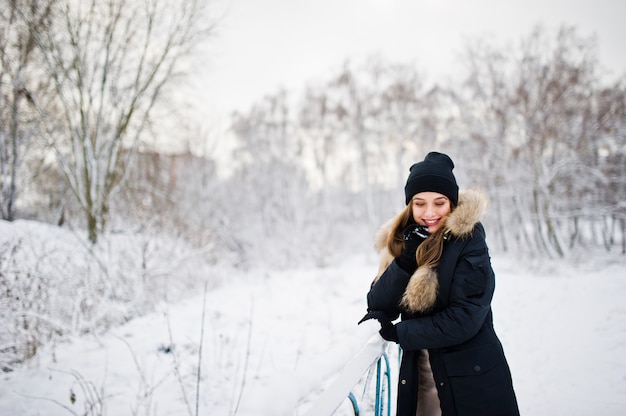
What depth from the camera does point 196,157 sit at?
13.4 metres

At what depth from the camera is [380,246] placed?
1.79 meters

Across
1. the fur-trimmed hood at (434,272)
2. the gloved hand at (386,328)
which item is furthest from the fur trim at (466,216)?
the gloved hand at (386,328)

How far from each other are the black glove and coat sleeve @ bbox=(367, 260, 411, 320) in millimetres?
46

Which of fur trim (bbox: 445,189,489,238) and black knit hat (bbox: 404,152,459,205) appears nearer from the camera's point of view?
fur trim (bbox: 445,189,489,238)

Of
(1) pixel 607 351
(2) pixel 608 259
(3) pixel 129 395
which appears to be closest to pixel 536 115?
(2) pixel 608 259

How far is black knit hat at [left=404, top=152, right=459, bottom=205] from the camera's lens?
1542mm

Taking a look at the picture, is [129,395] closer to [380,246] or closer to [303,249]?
[380,246]

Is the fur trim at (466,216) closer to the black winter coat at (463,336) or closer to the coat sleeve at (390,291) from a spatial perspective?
the black winter coat at (463,336)

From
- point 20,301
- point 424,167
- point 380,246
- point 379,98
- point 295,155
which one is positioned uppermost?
point 379,98

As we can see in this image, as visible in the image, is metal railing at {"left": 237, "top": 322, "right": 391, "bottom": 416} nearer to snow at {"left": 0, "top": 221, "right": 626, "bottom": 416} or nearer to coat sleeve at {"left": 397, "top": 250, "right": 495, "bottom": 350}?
snow at {"left": 0, "top": 221, "right": 626, "bottom": 416}

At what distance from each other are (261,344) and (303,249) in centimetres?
756

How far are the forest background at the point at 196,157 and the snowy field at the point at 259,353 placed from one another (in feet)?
1.97

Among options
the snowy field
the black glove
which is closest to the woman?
the black glove

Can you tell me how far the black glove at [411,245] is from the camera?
1.51m
